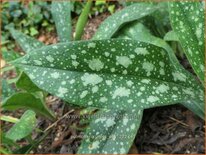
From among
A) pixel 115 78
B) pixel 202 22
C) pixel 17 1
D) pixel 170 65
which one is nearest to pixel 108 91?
pixel 115 78

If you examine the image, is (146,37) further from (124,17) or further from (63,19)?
(63,19)

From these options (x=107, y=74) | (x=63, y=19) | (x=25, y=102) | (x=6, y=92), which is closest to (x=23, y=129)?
(x=25, y=102)

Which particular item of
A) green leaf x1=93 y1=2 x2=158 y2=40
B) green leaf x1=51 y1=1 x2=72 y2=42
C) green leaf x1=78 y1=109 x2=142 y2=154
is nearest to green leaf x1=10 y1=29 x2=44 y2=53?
green leaf x1=51 y1=1 x2=72 y2=42

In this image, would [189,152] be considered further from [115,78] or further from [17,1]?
Answer: [17,1]

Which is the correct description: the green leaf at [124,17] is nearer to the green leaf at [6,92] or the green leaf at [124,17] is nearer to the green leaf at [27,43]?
the green leaf at [27,43]

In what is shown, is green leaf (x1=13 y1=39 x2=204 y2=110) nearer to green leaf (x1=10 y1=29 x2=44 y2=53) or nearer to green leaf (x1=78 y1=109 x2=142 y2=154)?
green leaf (x1=78 y1=109 x2=142 y2=154)

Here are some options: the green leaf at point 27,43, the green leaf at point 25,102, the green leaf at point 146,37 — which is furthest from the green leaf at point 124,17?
the green leaf at point 25,102

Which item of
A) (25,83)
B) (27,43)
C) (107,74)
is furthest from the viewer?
(27,43)
